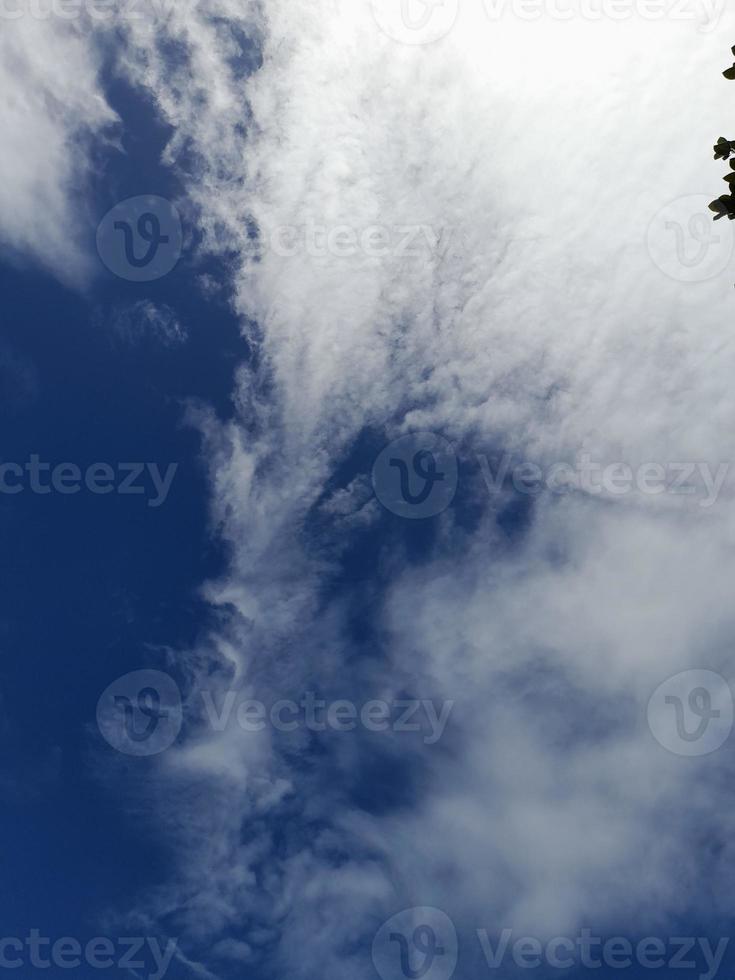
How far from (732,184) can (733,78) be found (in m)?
2.36

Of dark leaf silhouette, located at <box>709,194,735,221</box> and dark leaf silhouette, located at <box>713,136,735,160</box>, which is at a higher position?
dark leaf silhouette, located at <box>713,136,735,160</box>

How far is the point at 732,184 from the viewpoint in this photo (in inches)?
516

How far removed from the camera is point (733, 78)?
1297 centimetres

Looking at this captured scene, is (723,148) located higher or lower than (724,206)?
higher

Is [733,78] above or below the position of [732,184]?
above

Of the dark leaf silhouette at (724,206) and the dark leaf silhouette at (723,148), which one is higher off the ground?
the dark leaf silhouette at (723,148)
